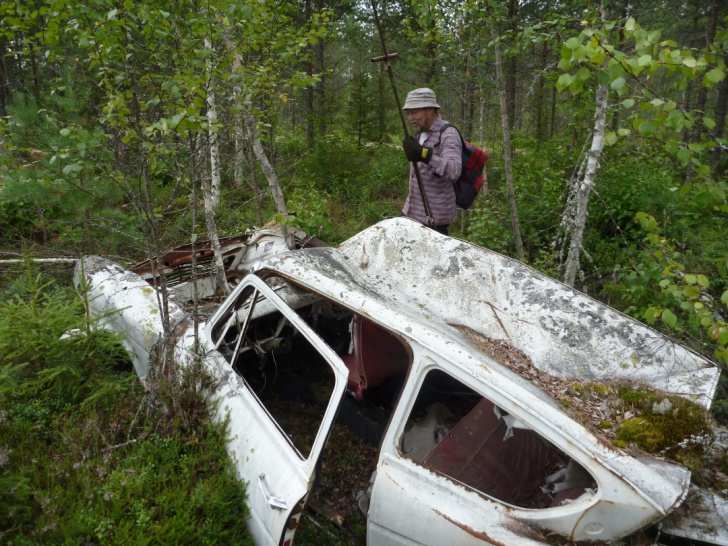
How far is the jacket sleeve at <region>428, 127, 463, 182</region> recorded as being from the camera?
14.4 ft

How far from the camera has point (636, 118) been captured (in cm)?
232

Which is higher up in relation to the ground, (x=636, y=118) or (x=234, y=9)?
(x=234, y=9)

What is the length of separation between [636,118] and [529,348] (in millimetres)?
1333

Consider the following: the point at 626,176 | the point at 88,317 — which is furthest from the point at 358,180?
the point at 88,317

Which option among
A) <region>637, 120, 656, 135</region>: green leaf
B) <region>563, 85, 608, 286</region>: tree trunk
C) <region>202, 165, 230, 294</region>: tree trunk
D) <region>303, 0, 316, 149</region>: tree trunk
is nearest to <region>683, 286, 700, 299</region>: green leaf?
<region>637, 120, 656, 135</region>: green leaf

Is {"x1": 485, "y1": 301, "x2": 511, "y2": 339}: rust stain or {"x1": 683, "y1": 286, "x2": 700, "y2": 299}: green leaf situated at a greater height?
{"x1": 683, "y1": 286, "x2": 700, "y2": 299}: green leaf

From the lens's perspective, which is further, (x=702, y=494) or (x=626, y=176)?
(x=626, y=176)

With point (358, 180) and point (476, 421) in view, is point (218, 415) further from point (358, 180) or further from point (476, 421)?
point (358, 180)

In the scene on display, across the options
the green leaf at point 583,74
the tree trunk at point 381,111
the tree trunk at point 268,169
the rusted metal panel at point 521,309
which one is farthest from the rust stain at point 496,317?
the tree trunk at point 381,111

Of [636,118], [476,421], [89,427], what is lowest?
[89,427]

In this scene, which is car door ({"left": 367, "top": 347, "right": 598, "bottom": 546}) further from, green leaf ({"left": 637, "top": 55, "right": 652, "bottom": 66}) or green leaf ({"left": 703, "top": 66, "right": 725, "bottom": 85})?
green leaf ({"left": 703, "top": 66, "right": 725, "bottom": 85})

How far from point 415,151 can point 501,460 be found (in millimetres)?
2734

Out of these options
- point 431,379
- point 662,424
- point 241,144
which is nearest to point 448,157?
point 431,379

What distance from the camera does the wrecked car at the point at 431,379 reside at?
2.01 metres
